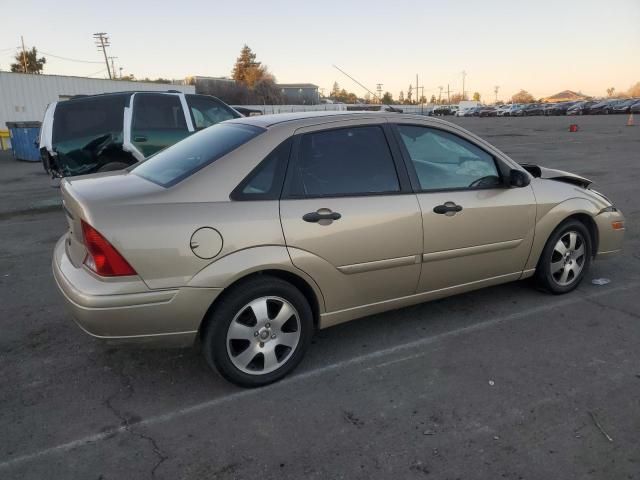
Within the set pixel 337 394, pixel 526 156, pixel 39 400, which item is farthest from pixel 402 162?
pixel 526 156

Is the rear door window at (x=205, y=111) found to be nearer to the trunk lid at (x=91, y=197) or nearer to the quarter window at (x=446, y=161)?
the trunk lid at (x=91, y=197)

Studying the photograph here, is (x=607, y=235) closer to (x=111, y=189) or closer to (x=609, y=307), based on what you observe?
(x=609, y=307)

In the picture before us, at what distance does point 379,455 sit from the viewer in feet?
8.31

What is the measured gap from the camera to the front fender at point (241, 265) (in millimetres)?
2865

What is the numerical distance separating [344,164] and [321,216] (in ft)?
1.51

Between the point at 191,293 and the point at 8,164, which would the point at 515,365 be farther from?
the point at 8,164

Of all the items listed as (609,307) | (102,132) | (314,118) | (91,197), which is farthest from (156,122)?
(609,307)

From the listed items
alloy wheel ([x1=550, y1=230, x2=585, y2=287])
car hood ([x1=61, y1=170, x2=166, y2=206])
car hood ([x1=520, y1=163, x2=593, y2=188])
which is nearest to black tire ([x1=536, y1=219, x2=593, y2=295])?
alloy wheel ([x1=550, y1=230, x2=585, y2=287])

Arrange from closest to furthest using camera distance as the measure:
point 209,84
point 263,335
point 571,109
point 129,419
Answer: point 129,419 → point 263,335 → point 571,109 → point 209,84

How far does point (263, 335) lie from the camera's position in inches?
123

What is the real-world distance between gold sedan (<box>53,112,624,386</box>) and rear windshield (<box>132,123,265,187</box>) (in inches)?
0.6

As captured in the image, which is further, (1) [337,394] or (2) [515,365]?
(2) [515,365]

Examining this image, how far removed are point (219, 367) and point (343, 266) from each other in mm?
999

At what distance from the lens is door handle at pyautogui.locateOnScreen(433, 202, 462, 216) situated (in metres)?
3.61
